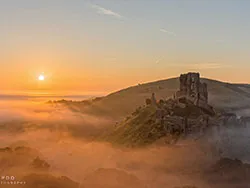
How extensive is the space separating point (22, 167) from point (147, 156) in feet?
158

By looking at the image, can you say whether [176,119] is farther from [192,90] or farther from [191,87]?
[191,87]

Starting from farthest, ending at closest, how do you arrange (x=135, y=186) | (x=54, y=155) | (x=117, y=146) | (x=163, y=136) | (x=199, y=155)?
(x=54, y=155)
(x=117, y=146)
(x=163, y=136)
(x=199, y=155)
(x=135, y=186)

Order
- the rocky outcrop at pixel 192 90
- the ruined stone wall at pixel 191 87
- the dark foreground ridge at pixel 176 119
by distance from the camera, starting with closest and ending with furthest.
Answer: the dark foreground ridge at pixel 176 119 < the rocky outcrop at pixel 192 90 < the ruined stone wall at pixel 191 87

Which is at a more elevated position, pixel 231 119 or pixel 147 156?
pixel 231 119

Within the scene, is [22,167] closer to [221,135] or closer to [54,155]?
[54,155]

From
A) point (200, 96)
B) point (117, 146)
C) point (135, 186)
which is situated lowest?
point (135, 186)

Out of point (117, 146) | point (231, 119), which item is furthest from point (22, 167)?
point (231, 119)

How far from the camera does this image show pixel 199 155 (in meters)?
128

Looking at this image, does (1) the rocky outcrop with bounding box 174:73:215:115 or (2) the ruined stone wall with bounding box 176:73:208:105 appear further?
(2) the ruined stone wall with bounding box 176:73:208:105

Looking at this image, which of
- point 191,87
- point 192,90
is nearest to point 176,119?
point 192,90

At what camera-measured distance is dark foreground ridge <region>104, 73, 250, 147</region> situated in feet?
447

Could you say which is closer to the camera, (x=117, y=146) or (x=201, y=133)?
(x=201, y=133)

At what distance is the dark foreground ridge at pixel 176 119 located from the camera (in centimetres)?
13638

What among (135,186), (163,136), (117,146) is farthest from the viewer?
(117,146)
